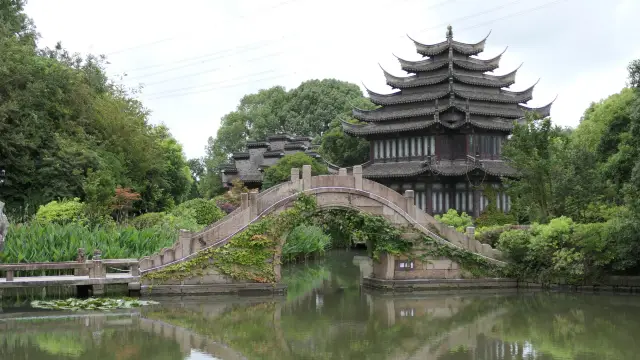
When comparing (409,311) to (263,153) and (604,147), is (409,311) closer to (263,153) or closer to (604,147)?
(604,147)

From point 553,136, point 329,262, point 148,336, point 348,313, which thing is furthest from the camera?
point 329,262

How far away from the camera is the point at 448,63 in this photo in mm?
42062

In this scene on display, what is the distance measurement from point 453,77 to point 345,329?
25.9m

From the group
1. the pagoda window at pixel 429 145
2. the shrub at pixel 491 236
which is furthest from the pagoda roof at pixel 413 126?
the shrub at pixel 491 236

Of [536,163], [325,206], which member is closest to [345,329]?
[325,206]

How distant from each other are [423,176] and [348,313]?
70.4 ft

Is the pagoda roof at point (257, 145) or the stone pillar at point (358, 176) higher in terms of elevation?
the pagoda roof at point (257, 145)

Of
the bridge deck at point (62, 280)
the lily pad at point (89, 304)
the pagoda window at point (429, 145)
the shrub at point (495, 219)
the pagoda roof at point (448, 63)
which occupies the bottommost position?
the lily pad at point (89, 304)

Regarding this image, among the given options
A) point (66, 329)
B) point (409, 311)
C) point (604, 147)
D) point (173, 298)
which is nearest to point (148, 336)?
point (66, 329)

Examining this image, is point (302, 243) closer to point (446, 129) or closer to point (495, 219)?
point (495, 219)

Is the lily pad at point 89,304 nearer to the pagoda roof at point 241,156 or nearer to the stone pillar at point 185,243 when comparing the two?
the stone pillar at point 185,243

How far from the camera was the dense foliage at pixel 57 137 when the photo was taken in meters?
31.2

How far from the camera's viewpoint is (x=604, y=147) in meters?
33.2

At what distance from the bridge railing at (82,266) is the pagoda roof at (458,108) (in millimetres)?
22039
